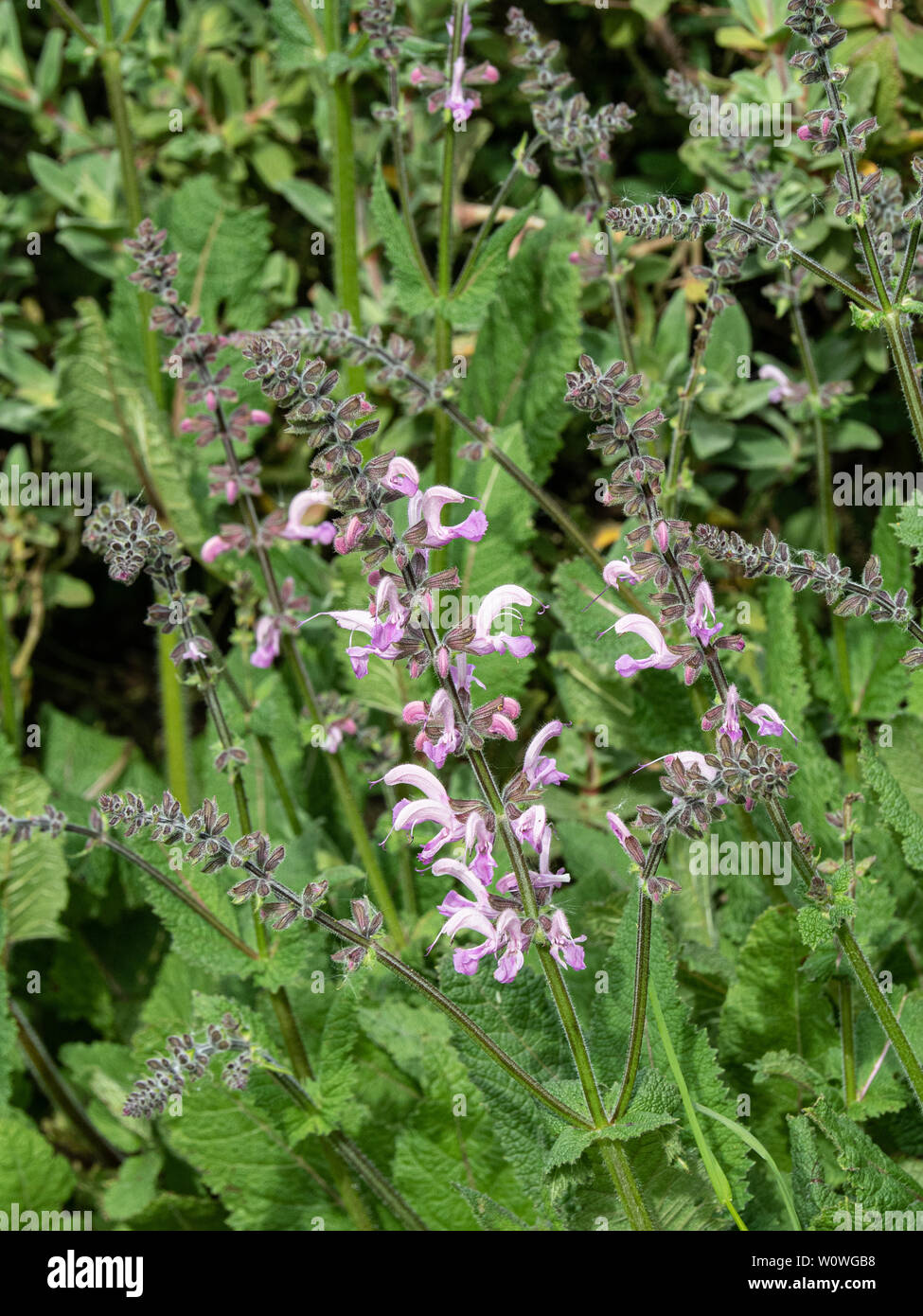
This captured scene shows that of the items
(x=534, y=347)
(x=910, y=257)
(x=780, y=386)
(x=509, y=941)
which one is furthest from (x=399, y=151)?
(x=509, y=941)

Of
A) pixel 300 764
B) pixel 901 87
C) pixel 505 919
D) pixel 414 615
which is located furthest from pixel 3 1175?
pixel 901 87

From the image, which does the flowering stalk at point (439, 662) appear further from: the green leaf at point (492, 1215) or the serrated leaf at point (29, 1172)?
the serrated leaf at point (29, 1172)

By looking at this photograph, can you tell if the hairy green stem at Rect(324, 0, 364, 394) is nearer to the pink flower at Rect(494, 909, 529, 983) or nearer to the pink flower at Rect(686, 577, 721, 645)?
the pink flower at Rect(686, 577, 721, 645)

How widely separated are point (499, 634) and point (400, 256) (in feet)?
3.03

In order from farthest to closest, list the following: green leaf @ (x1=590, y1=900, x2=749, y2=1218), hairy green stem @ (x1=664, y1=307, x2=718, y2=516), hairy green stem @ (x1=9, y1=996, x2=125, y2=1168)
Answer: hairy green stem @ (x1=9, y1=996, x2=125, y2=1168) < hairy green stem @ (x1=664, y1=307, x2=718, y2=516) < green leaf @ (x1=590, y1=900, x2=749, y2=1218)

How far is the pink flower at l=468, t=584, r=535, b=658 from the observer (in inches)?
43.2

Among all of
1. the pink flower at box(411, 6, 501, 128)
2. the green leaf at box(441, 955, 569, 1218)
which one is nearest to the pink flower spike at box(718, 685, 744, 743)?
the green leaf at box(441, 955, 569, 1218)

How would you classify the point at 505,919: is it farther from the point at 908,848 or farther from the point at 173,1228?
the point at 173,1228

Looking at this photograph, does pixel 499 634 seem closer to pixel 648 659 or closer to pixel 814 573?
pixel 648 659

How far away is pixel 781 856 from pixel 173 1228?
1113mm

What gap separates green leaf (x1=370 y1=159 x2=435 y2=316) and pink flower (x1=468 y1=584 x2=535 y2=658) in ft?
2.60

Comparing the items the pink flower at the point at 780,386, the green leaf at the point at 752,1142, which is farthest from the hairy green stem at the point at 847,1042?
the pink flower at the point at 780,386

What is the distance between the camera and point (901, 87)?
6.60 ft

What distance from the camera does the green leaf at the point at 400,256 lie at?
6.03 feet
